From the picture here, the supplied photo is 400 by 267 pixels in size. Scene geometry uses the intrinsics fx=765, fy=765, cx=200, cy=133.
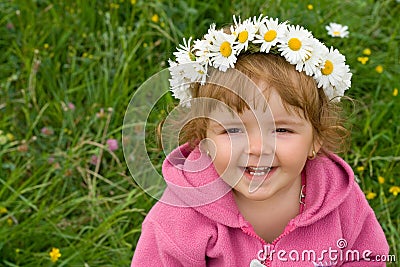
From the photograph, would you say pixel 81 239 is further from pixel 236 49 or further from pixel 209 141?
pixel 236 49

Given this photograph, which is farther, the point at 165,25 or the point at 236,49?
the point at 165,25

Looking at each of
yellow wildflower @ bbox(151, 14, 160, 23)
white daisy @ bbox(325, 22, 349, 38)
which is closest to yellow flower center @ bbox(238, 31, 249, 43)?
white daisy @ bbox(325, 22, 349, 38)

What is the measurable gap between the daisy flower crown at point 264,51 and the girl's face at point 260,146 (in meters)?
0.10

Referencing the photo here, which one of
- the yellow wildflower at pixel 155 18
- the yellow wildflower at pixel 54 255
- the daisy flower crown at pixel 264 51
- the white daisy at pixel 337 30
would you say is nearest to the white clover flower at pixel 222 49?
the daisy flower crown at pixel 264 51

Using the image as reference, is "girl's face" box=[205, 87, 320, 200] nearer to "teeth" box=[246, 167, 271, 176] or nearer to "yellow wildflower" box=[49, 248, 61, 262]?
"teeth" box=[246, 167, 271, 176]

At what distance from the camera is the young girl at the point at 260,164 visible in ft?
5.65

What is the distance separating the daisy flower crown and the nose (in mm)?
163

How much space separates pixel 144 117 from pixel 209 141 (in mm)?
808

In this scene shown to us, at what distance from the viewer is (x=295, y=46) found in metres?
1.73

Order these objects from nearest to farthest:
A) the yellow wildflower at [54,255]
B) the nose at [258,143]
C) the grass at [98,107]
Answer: the nose at [258,143], the yellow wildflower at [54,255], the grass at [98,107]

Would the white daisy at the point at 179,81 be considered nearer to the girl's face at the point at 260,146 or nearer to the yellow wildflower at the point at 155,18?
the girl's face at the point at 260,146

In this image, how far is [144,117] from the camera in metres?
2.61

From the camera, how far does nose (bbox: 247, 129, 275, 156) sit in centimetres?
169

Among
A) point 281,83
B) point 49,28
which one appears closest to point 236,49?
point 281,83
